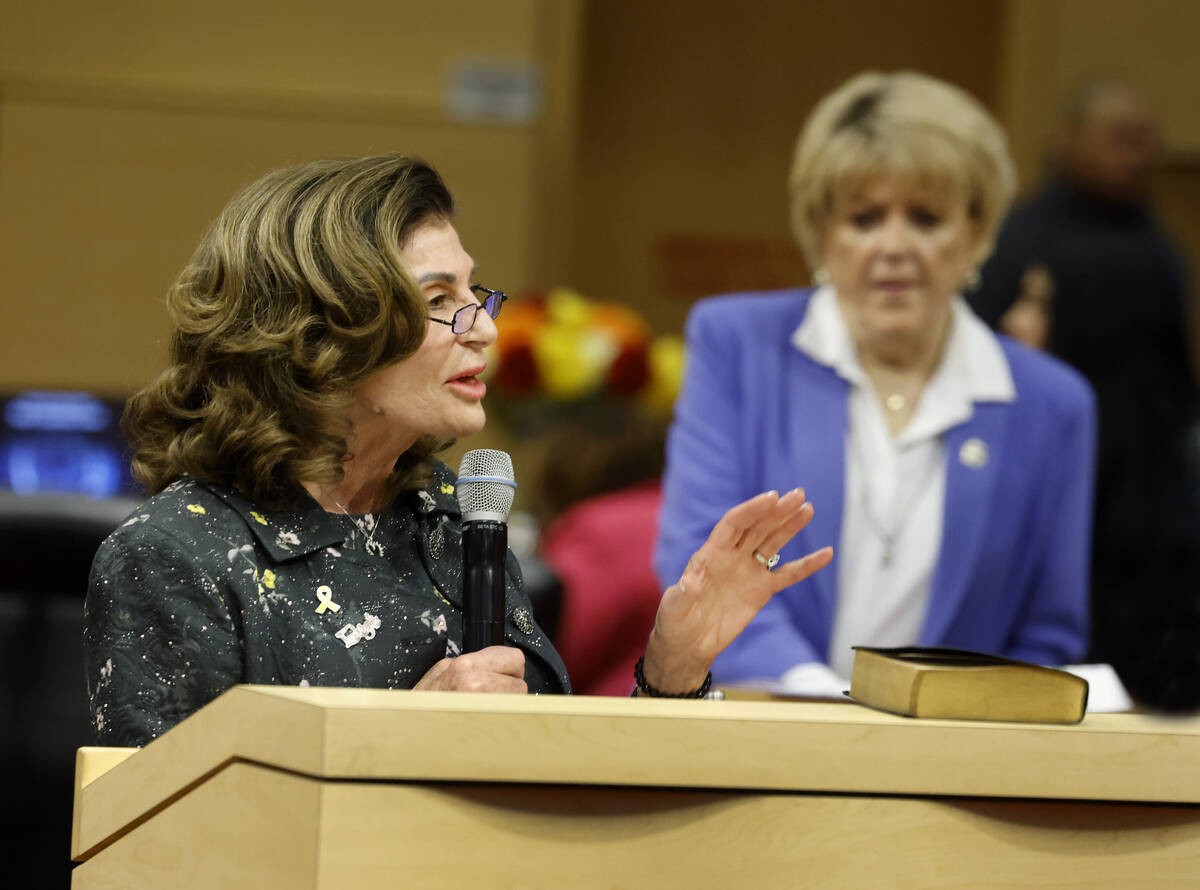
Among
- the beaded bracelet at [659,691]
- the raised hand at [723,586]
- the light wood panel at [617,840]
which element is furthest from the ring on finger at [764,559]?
the light wood panel at [617,840]

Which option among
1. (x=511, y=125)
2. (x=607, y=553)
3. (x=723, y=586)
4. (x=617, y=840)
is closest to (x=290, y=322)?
(x=723, y=586)

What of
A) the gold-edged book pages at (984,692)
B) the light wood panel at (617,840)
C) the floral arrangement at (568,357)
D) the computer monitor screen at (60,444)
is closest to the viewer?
the light wood panel at (617,840)

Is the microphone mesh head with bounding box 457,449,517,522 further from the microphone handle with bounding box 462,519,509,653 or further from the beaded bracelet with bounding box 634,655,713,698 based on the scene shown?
the beaded bracelet with bounding box 634,655,713,698

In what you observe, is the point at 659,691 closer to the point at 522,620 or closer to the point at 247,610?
the point at 522,620

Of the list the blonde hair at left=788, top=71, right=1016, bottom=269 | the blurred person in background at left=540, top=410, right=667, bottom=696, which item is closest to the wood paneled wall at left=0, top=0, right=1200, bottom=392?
the blurred person in background at left=540, top=410, right=667, bottom=696

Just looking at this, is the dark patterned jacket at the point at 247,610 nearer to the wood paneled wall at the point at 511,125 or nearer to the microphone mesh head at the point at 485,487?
the microphone mesh head at the point at 485,487

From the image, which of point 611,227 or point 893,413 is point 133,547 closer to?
point 893,413

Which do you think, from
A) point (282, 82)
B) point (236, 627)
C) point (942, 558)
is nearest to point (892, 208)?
point (942, 558)

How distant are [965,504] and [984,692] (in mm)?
1065

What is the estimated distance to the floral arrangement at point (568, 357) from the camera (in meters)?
3.63

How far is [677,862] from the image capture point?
42.9 inches

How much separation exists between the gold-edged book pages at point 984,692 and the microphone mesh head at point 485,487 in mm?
351

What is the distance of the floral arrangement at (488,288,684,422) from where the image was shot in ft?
11.9

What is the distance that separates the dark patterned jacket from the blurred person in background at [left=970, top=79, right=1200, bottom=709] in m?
2.00
